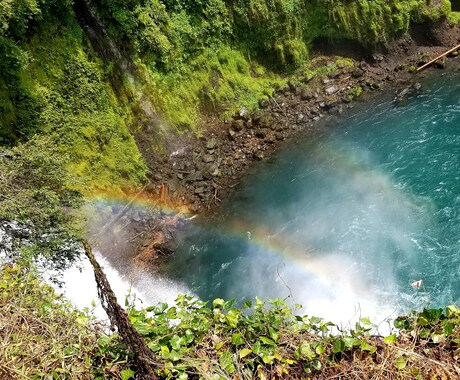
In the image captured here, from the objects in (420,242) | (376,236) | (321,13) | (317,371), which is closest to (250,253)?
(376,236)

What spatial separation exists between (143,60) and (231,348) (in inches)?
696

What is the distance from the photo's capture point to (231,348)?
16.3ft

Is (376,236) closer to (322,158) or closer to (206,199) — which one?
(322,158)

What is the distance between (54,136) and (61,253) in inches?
219

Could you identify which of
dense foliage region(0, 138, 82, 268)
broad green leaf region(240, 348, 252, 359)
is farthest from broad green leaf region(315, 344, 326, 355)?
dense foliage region(0, 138, 82, 268)

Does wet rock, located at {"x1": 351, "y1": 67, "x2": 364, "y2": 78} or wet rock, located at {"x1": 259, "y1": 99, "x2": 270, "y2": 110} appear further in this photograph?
wet rock, located at {"x1": 351, "y1": 67, "x2": 364, "y2": 78}

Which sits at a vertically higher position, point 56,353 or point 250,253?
point 56,353

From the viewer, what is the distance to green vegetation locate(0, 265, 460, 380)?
4523mm

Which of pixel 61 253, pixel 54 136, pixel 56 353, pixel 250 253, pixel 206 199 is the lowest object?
pixel 250 253

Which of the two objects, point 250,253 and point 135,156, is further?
point 135,156

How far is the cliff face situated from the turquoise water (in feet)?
16.7

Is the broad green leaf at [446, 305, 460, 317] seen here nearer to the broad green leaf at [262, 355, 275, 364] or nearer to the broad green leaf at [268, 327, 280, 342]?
the broad green leaf at [268, 327, 280, 342]

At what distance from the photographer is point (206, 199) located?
65.0ft

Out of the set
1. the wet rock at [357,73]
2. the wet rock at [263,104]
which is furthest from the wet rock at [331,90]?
the wet rock at [263,104]
